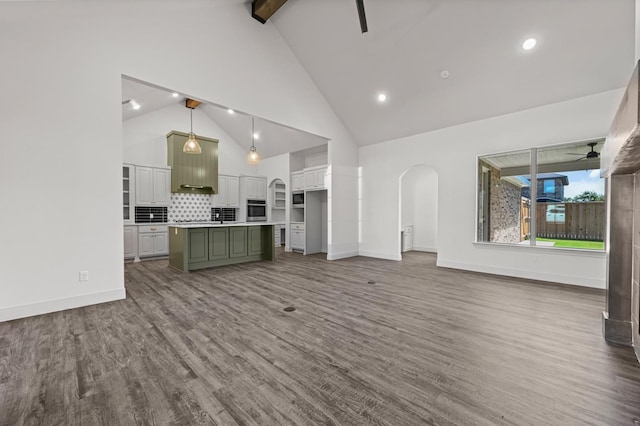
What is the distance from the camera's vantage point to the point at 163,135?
7738 mm

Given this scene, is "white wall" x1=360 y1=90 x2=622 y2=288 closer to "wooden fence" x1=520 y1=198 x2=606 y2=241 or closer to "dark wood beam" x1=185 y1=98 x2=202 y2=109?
"wooden fence" x1=520 y1=198 x2=606 y2=241

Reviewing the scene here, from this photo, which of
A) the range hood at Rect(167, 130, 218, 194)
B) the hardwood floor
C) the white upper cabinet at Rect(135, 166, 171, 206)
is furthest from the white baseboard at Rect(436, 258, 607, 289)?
the white upper cabinet at Rect(135, 166, 171, 206)

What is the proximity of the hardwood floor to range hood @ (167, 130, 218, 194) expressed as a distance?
4.46 m

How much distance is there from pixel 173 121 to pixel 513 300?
9.18 meters

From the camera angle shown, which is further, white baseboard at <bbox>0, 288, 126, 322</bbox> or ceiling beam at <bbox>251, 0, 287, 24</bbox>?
ceiling beam at <bbox>251, 0, 287, 24</bbox>

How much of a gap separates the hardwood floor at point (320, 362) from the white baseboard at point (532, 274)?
0.65 metres

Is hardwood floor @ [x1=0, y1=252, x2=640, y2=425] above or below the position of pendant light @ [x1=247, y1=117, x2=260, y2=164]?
below

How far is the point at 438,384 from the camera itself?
1825 millimetres

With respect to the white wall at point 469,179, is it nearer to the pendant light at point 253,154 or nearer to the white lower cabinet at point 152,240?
the pendant light at point 253,154

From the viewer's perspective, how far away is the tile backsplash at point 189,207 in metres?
7.81

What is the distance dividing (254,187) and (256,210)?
81cm

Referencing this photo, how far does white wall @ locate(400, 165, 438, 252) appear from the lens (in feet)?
26.9

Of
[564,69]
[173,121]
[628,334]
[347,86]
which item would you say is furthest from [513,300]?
[173,121]

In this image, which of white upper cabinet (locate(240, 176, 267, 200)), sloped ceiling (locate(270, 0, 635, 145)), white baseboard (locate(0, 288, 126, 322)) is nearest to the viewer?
white baseboard (locate(0, 288, 126, 322))
